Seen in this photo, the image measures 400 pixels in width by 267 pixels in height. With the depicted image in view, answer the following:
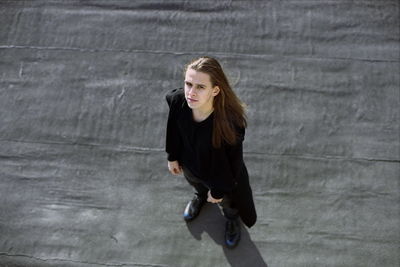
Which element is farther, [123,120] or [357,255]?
[123,120]

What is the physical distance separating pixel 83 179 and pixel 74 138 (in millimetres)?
381

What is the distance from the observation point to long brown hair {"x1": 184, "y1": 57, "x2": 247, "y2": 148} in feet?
6.58

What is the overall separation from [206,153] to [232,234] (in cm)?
93

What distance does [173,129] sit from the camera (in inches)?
91.3

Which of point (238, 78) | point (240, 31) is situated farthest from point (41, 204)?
point (240, 31)

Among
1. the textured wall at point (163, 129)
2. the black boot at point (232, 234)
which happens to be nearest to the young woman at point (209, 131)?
the black boot at point (232, 234)

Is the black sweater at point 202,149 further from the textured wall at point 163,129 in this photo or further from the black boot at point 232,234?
the textured wall at point 163,129

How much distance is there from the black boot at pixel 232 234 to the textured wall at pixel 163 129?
68 mm

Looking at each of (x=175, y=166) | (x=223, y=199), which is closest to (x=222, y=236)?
(x=223, y=199)

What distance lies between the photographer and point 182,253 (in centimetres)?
288

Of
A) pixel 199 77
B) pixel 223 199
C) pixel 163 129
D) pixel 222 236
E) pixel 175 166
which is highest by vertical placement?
pixel 199 77

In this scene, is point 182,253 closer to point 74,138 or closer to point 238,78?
point 74,138

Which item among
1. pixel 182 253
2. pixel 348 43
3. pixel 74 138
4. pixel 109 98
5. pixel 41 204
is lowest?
pixel 182 253

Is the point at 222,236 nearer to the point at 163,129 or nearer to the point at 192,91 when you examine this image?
the point at 163,129
